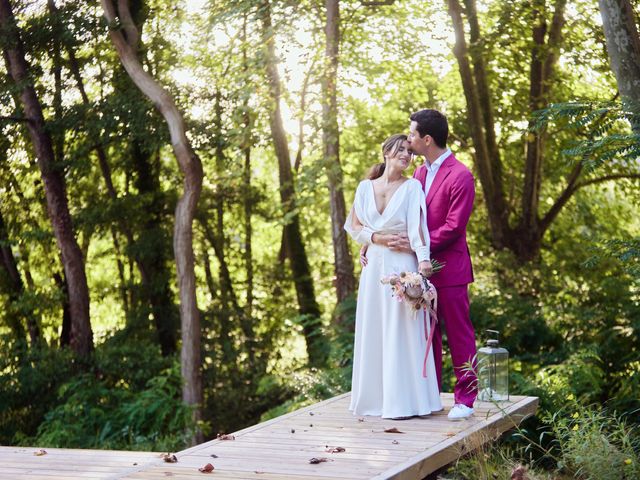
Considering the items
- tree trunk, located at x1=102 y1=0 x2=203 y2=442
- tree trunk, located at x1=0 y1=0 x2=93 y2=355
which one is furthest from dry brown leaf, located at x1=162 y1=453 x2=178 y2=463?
tree trunk, located at x1=0 y1=0 x2=93 y2=355

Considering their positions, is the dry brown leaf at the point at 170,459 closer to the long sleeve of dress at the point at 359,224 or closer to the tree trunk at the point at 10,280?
the long sleeve of dress at the point at 359,224

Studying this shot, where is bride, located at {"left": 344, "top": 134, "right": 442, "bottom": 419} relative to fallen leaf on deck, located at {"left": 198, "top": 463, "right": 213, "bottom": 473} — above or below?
above

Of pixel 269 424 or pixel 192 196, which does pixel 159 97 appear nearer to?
pixel 192 196

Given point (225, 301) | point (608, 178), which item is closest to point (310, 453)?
point (608, 178)

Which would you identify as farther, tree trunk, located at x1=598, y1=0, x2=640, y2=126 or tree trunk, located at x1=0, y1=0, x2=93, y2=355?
tree trunk, located at x1=0, y1=0, x2=93, y2=355

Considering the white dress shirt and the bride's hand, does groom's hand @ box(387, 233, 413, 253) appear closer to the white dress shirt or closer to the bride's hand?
the bride's hand

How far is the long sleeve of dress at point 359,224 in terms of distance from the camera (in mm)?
6305

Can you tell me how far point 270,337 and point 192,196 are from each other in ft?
14.0

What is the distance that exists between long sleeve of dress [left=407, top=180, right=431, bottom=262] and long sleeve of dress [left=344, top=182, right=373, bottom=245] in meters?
0.33

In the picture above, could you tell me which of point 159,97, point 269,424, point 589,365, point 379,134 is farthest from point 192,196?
point 269,424

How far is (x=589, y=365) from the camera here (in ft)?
33.5

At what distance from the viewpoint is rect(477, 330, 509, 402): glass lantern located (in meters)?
6.83

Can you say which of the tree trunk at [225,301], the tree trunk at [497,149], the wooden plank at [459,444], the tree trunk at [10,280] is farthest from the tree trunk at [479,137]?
the tree trunk at [10,280]

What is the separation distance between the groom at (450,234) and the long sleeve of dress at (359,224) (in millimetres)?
98
